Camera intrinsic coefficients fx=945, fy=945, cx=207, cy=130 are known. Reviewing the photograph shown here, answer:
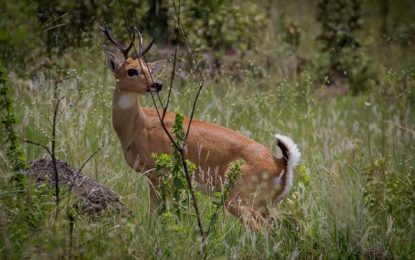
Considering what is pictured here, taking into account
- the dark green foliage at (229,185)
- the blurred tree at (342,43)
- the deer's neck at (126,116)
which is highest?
the dark green foliage at (229,185)

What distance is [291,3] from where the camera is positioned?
13.8 metres

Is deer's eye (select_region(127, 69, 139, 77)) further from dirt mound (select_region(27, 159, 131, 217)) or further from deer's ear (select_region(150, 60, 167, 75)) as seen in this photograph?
dirt mound (select_region(27, 159, 131, 217))

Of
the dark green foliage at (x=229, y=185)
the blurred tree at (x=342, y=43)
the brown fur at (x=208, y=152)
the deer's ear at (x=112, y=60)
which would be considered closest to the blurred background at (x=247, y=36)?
the blurred tree at (x=342, y=43)

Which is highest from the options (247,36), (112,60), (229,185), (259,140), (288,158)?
(112,60)

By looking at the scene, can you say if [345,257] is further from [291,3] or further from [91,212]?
[291,3]

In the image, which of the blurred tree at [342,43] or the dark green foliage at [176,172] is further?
the blurred tree at [342,43]

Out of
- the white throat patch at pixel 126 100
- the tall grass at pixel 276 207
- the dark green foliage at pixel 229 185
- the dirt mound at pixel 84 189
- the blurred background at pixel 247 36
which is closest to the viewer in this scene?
the tall grass at pixel 276 207

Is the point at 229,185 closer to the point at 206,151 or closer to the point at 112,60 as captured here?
the point at 206,151

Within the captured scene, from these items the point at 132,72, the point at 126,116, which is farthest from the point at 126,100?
the point at 132,72

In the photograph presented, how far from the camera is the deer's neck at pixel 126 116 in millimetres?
7422

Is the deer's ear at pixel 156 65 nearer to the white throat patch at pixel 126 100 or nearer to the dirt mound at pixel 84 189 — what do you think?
the white throat patch at pixel 126 100

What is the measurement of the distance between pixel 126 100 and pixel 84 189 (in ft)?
5.85

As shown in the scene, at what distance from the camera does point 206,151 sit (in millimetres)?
7082

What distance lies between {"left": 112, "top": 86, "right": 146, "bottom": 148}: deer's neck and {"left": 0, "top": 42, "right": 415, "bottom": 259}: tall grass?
0.50 ft
